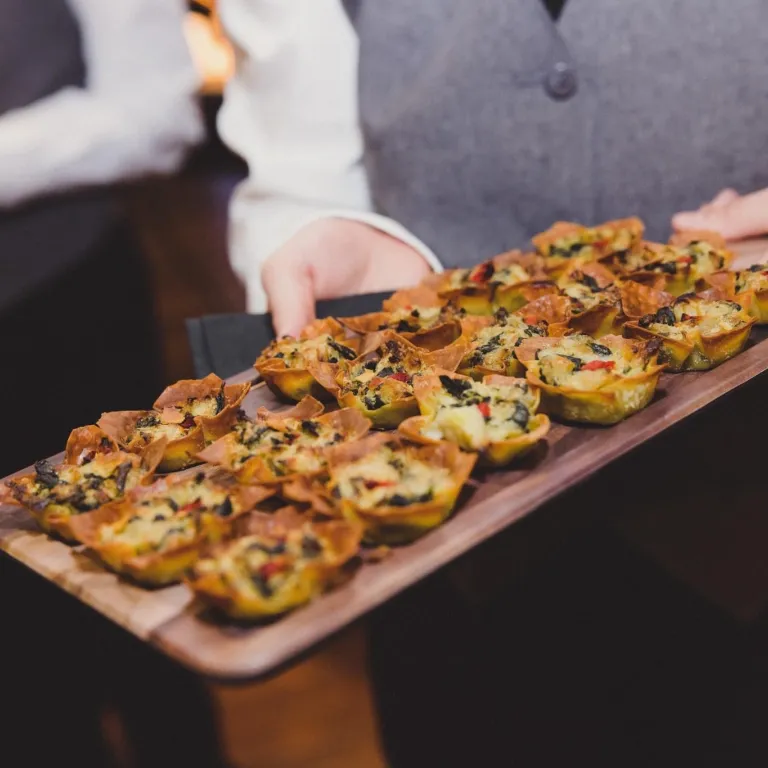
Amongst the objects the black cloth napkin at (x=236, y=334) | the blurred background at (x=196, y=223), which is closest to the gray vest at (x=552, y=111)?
the black cloth napkin at (x=236, y=334)

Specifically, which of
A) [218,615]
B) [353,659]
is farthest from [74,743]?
[218,615]

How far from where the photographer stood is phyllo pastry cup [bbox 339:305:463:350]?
1.82m

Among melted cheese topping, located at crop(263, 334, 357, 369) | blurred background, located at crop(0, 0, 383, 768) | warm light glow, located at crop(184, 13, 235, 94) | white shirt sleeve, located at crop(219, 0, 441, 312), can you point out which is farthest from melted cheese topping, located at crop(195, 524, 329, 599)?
warm light glow, located at crop(184, 13, 235, 94)

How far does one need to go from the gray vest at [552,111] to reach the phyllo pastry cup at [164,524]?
151 centimetres

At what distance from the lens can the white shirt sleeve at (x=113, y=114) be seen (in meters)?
3.01

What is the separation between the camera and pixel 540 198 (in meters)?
2.55

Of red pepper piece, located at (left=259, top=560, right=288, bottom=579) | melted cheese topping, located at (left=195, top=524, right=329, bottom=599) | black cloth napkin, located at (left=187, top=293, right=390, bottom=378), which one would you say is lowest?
black cloth napkin, located at (left=187, top=293, right=390, bottom=378)

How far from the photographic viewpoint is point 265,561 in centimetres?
110

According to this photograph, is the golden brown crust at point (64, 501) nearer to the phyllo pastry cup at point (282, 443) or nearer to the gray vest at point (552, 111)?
the phyllo pastry cup at point (282, 443)

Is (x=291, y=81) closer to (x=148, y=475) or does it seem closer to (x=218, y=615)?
(x=148, y=475)

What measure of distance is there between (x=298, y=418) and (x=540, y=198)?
52.3 inches

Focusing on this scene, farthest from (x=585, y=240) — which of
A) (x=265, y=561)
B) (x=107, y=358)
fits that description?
(x=107, y=358)

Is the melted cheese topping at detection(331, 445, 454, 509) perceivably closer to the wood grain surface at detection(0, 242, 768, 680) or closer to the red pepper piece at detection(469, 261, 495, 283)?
the wood grain surface at detection(0, 242, 768, 680)

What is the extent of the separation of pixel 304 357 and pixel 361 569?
72cm
